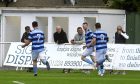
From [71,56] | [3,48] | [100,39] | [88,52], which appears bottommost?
[71,56]

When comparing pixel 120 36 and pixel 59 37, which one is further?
pixel 59 37

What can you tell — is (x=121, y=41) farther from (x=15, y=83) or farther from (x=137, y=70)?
(x=15, y=83)

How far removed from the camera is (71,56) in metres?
31.5

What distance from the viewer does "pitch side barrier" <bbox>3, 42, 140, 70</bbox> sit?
30953 mm

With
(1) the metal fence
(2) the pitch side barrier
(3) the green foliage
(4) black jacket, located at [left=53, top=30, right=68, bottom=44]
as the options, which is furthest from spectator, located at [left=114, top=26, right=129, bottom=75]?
(3) the green foliage

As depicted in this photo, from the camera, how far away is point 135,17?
1671 inches

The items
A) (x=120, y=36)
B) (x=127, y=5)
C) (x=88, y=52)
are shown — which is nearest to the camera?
(x=88, y=52)

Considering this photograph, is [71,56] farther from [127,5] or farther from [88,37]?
[127,5]

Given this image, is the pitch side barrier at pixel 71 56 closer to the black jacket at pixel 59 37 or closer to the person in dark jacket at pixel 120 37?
the black jacket at pixel 59 37

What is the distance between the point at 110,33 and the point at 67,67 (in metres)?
9.48

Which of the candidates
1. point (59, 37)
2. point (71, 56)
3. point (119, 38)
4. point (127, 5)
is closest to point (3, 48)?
point (59, 37)

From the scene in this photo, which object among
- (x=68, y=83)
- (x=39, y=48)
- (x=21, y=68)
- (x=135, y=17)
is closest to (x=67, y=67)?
(x=21, y=68)

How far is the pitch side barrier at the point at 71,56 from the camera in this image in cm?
3095

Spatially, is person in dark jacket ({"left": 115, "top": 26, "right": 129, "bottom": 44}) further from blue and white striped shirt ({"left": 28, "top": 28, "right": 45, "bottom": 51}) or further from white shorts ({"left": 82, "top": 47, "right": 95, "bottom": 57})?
blue and white striped shirt ({"left": 28, "top": 28, "right": 45, "bottom": 51})
